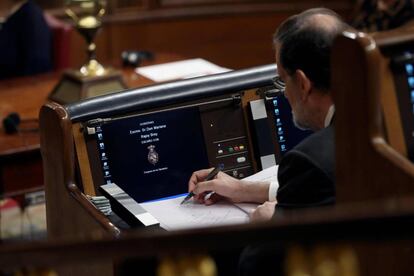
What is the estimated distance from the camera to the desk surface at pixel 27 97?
10.5 ft

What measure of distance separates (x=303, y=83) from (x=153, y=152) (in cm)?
59

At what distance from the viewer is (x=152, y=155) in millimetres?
2248


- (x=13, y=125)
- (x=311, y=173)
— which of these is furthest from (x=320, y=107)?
(x=13, y=125)

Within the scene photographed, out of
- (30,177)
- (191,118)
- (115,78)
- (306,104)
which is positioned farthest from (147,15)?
(306,104)

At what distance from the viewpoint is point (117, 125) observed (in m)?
2.20

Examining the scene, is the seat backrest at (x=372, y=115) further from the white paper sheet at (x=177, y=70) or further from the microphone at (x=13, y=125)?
the white paper sheet at (x=177, y=70)

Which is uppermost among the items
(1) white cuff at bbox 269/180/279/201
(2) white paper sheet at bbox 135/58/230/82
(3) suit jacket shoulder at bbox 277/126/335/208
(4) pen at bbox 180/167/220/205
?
(2) white paper sheet at bbox 135/58/230/82

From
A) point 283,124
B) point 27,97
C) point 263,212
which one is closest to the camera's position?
point 263,212

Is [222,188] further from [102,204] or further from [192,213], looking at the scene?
[102,204]

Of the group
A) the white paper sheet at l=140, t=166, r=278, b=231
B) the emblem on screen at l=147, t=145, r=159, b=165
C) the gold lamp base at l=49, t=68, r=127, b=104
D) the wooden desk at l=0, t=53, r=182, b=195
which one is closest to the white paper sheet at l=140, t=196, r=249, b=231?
the white paper sheet at l=140, t=166, r=278, b=231

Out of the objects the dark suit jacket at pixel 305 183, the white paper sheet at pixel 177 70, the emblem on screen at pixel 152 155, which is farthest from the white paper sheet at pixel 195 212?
the white paper sheet at pixel 177 70

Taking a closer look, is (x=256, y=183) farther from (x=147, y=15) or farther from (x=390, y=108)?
(x=147, y=15)

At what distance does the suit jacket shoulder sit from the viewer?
171 cm

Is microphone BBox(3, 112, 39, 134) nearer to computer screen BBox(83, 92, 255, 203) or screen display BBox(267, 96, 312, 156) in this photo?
computer screen BBox(83, 92, 255, 203)
